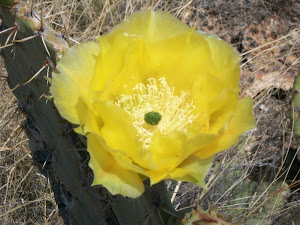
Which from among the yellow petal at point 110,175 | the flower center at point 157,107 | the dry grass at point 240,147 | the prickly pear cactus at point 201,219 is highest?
the yellow petal at point 110,175

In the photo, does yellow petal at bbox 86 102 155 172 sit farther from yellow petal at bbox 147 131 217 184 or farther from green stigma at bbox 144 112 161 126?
green stigma at bbox 144 112 161 126

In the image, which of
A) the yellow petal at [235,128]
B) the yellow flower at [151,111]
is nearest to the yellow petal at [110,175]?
the yellow flower at [151,111]

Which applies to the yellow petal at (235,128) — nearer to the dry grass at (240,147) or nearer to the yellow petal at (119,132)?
the yellow petal at (119,132)

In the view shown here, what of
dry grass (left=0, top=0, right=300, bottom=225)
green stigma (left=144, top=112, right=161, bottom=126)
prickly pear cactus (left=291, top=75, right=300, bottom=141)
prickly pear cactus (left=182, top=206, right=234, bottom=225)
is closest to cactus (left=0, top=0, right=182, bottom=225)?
prickly pear cactus (left=182, top=206, right=234, bottom=225)

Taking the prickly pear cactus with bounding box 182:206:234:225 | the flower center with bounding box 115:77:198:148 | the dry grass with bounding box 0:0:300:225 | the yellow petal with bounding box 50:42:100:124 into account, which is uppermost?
the yellow petal with bounding box 50:42:100:124

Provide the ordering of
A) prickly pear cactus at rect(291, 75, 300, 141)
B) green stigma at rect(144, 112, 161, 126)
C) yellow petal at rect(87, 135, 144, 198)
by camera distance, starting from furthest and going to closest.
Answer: prickly pear cactus at rect(291, 75, 300, 141) → green stigma at rect(144, 112, 161, 126) → yellow petal at rect(87, 135, 144, 198)

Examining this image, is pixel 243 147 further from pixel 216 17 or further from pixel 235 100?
pixel 235 100

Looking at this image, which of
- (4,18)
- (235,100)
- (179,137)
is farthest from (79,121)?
(4,18)
